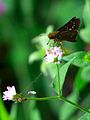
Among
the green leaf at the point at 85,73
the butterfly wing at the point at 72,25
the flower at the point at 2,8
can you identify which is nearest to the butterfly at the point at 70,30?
the butterfly wing at the point at 72,25

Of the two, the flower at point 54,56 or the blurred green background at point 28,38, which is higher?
the blurred green background at point 28,38

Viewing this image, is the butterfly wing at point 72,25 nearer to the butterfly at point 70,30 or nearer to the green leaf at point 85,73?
the butterfly at point 70,30

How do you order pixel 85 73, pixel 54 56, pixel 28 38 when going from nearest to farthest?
1. pixel 54 56
2. pixel 85 73
3. pixel 28 38

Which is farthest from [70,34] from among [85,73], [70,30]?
[85,73]

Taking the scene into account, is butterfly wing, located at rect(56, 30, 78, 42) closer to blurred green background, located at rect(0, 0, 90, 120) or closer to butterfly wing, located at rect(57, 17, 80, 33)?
butterfly wing, located at rect(57, 17, 80, 33)

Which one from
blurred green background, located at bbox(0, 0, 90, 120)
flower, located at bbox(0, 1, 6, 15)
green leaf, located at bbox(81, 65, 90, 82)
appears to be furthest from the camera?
flower, located at bbox(0, 1, 6, 15)

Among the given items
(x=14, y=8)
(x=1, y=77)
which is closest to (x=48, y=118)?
(x=1, y=77)

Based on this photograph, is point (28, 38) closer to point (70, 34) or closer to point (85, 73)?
point (85, 73)

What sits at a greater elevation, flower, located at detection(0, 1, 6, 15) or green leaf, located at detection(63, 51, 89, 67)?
flower, located at detection(0, 1, 6, 15)

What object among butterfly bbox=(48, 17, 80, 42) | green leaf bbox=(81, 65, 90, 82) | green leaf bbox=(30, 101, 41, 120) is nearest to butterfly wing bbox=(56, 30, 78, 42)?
butterfly bbox=(48, 17, 80, 42)

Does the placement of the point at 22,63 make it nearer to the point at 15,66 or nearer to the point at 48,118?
the point at 15,66

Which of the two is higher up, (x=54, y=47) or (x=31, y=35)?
(x=31, y=35)
